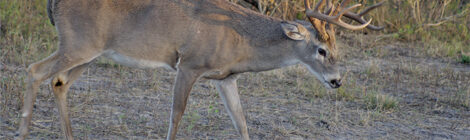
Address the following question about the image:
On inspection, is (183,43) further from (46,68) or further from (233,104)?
(46,68)

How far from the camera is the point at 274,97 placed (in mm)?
8250

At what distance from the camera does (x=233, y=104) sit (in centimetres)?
637

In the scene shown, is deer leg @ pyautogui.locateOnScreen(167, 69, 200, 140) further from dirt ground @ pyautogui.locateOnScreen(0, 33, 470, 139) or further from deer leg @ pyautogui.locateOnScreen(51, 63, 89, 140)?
deer leg @ pyautogui.locateOnScreen(51, 63, 89, 140)

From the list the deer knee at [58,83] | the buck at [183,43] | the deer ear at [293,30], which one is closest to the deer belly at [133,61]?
the buck at [183,43]

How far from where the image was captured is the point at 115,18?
6102 mm

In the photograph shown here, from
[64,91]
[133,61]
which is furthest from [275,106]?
[64,91]

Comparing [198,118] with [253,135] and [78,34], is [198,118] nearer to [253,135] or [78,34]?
[253,135]

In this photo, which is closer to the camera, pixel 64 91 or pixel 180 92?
pixel 180 92

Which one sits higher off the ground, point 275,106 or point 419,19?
point 419,19

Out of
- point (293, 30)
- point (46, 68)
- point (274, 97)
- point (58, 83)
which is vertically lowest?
point (274, 97)

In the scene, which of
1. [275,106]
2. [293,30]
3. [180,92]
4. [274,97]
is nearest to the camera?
[180,92]

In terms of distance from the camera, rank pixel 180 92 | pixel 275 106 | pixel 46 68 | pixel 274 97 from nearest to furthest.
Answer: pixel 46 68
pixel 180 92
pixel 275 106
pixel 274 97

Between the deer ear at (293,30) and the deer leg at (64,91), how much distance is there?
1987mm

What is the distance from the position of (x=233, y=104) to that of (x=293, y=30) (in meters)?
0.93
